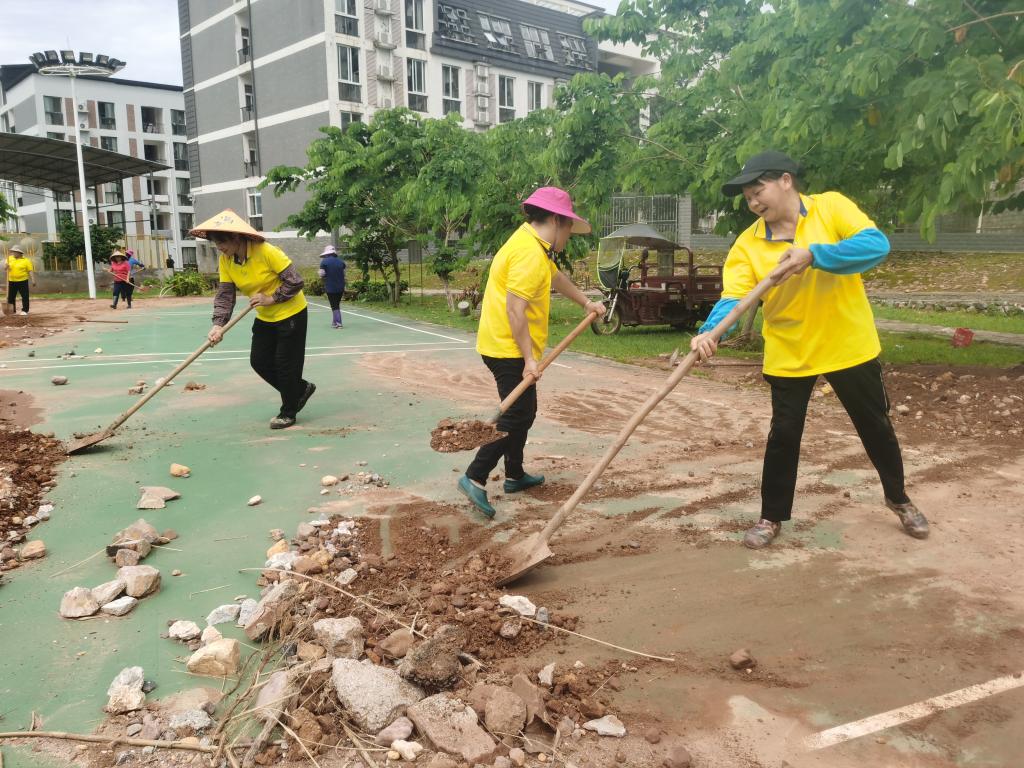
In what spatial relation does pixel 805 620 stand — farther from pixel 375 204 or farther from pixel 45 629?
pixel 375 204

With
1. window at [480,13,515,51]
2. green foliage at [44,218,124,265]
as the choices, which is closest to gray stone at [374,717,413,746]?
green foliage at [44,218,124,265]

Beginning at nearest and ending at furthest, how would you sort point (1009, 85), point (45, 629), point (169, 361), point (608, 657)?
point (608, 657), point (45, 629), point (1009, 85), point (169, 361)

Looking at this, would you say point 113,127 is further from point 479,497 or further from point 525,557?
point 525,557

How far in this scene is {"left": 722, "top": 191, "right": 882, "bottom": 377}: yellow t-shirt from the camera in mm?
3721

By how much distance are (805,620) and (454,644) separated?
1.55 metres

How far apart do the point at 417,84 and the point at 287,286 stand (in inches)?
1230

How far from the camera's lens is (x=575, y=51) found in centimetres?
4131

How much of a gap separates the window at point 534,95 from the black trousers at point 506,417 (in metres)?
36.6

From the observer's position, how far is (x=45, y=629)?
322 centimetres

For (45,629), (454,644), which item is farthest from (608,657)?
(45,629)

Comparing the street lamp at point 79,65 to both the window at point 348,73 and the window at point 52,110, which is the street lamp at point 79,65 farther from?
the window at point 52,110

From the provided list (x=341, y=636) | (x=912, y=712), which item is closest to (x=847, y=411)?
(x=912, y=712)

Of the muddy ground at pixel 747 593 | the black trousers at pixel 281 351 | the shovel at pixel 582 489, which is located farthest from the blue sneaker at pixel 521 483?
the black trousers at pixel 281 351

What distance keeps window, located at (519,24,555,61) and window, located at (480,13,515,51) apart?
0.92m
